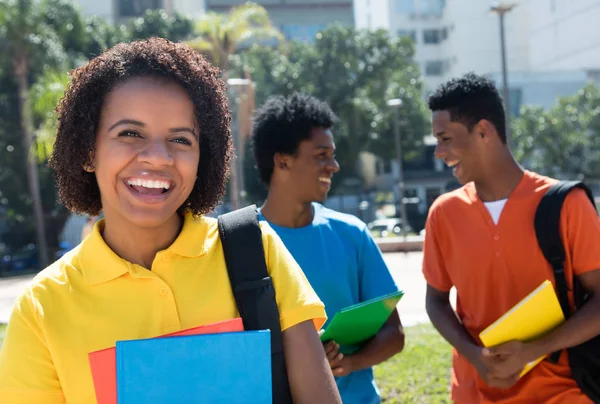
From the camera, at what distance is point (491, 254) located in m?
3.21

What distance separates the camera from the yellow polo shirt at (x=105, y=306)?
1.70 m

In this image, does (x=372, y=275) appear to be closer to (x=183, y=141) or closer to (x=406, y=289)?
(x=183, y=141)

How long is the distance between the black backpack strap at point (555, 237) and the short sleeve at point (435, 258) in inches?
20.1

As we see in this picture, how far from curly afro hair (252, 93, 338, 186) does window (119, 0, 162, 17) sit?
57.7m

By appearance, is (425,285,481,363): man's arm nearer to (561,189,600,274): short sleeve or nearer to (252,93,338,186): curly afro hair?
(561,189,600,274): short sleeve

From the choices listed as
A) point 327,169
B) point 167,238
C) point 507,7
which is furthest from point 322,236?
point 507,7

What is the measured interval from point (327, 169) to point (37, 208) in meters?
26.1

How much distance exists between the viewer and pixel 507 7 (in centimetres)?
1912

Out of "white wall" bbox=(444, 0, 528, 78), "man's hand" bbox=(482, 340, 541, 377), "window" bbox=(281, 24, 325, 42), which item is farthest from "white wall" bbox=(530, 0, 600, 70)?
"man's hand" bbox=(482, 340, 541, 377)

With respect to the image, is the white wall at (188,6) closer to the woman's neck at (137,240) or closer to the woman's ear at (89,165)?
the woman's ear at (89,165)

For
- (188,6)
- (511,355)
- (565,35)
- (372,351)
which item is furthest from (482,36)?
(511,355)

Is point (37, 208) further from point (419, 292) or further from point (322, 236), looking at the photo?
point (322, 236)

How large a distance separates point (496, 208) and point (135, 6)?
59.5m

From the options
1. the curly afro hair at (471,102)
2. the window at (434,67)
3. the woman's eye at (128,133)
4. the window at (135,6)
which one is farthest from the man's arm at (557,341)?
the window at (434,67)
